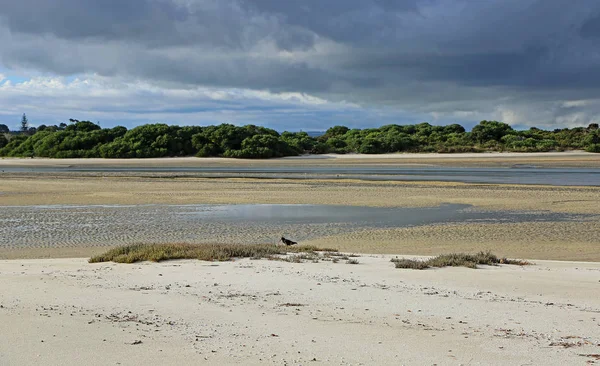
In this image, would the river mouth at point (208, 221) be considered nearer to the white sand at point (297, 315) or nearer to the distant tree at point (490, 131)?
the white sand at point (297, 315)

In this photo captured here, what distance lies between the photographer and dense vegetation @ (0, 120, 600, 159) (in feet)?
223

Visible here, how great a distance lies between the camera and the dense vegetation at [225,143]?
67.9 m

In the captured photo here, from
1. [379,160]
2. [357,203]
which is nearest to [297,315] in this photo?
[357,203]

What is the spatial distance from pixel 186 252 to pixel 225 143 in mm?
56953

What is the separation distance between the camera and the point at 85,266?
10891 mm

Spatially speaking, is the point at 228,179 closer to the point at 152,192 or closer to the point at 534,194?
the point at 152,192

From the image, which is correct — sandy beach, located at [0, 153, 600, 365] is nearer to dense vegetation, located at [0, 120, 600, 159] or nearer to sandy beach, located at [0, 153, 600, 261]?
sandy beach, located at [0, 153, 600, 261]

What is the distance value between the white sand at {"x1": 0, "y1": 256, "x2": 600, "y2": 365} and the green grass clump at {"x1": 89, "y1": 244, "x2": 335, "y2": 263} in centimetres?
77

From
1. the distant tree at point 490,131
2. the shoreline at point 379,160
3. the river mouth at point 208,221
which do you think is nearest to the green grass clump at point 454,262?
the river mouth at point 208,221

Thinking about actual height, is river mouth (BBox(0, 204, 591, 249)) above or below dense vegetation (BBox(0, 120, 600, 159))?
below

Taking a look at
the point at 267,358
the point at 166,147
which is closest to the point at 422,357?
the point at 267,358

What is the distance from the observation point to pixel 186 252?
11750 millimetres

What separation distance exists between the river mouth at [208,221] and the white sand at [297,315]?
586 cm

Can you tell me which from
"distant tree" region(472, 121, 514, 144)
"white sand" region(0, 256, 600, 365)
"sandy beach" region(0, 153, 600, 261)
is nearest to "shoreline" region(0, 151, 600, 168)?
"distant tree" region(472, 121, 514, 144)
